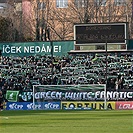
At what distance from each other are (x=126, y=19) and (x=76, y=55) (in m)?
17.3

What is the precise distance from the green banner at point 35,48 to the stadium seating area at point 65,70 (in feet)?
1.62

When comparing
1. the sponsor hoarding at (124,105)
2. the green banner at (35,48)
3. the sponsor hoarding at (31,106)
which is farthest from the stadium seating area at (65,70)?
the sponsor hoarding at (124,105)

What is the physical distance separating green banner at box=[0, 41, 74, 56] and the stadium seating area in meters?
0.49

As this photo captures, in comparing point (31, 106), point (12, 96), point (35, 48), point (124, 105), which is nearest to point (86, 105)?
point (124, 105)

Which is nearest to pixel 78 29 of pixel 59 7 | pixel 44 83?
pixel 44 83

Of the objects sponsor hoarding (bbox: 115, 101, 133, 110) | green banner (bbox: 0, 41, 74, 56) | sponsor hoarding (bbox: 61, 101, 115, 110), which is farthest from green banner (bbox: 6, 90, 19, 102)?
sponsor hoarding (bbox: 115, 101, 133, 110)

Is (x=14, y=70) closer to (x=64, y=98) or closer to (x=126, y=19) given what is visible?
(x=64, y=98)

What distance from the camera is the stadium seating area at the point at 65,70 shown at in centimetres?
4525

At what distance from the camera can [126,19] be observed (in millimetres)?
62625

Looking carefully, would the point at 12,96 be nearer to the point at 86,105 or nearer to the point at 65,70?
the point at 86,105

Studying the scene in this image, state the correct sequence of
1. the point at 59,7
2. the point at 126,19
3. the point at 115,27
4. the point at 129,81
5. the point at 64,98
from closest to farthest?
the point at 64,98
the point at 129,81
the point at 115,27
the point at 126,19
the point at 59,7

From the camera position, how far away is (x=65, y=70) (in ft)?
153

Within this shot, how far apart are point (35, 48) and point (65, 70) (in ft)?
10.2

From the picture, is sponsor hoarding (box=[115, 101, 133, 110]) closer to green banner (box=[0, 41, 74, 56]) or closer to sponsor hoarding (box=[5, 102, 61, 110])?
sponsor hoarding (box=[5, 102, 61, 110])
